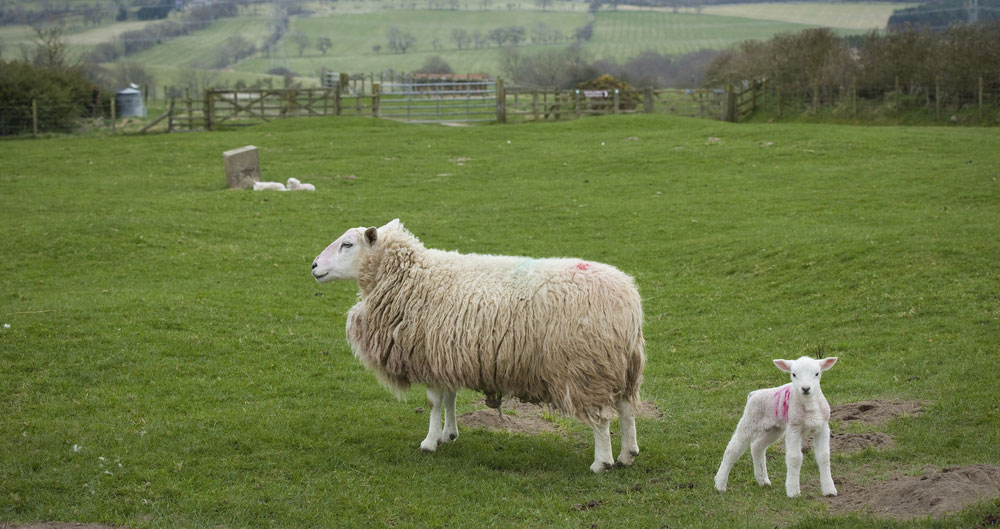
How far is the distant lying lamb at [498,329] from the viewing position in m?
7.50

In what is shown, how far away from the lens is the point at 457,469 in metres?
7.61

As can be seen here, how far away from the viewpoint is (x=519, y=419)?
9250 mm

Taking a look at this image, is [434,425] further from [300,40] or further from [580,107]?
[300,40]

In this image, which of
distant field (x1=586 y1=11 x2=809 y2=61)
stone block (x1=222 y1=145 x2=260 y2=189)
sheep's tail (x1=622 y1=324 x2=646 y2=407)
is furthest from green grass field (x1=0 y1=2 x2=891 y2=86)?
sheep's tail (x1=622 y1=324 x2=646 y2=407)

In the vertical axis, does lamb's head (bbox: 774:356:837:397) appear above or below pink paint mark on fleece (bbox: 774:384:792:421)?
above

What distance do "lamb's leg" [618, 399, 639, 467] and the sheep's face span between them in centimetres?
310

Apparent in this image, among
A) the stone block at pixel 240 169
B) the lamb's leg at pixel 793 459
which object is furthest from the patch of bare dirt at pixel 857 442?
the stone block at pixel 240 169

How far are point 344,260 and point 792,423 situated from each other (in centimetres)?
475

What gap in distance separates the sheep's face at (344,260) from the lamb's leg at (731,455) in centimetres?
418

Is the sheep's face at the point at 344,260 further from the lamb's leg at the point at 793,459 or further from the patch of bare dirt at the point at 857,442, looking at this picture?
the patch of bare dirt at the point at 857,442

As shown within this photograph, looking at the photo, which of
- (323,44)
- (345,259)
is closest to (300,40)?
(323,44)

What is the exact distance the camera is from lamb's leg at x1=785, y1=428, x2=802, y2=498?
6.34 metres

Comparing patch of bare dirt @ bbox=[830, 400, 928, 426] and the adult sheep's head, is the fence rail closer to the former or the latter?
patch of bare dirt @ bbox=[830, 400, 928, 426]

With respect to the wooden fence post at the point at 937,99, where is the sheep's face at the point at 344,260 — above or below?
below
